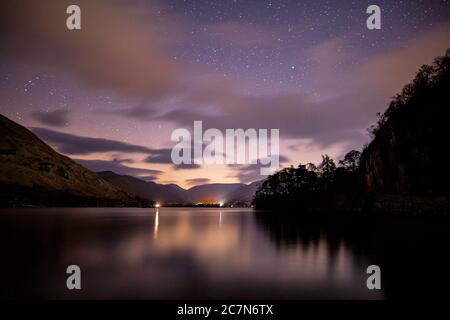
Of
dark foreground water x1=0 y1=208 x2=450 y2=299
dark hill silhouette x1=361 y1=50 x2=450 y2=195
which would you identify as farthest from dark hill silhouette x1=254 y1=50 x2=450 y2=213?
dark foreground water x1=0 y1=208 x2=450 y2=299

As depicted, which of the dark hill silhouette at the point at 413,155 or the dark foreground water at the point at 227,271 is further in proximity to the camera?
the dark hill silhouette at the point at 413,155

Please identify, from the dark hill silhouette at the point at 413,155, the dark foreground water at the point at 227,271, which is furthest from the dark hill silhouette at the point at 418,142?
the dark foreground water at the point at 227,271

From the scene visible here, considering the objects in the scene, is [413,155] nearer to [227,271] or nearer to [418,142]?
[418,142]

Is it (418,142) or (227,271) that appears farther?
(418,142)

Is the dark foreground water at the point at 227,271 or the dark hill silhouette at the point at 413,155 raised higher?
the dark hill silhouette at the point at 413,155

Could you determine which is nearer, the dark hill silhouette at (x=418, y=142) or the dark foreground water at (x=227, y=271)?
the dark foreground water at (x=227, y=271)

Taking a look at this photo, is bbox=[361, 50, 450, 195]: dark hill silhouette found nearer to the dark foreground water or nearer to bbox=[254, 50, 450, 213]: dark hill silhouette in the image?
bbox=[254, 50, 450, 213]: dark hill silhouette

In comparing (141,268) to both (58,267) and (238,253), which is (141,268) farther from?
(238,253)

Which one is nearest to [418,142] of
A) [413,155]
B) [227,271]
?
[413,155]

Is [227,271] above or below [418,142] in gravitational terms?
below

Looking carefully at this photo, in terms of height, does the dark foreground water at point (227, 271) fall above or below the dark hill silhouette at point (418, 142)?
below

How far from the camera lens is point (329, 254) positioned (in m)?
24.6

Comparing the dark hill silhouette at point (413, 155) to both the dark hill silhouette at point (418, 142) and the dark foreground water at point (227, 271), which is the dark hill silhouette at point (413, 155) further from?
the dark foreground water at point (227, 271)

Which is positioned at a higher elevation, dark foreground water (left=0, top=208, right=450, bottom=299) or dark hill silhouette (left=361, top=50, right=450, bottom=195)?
dark hill silhouette (left=361, top=50, right=450, bottom=195)
